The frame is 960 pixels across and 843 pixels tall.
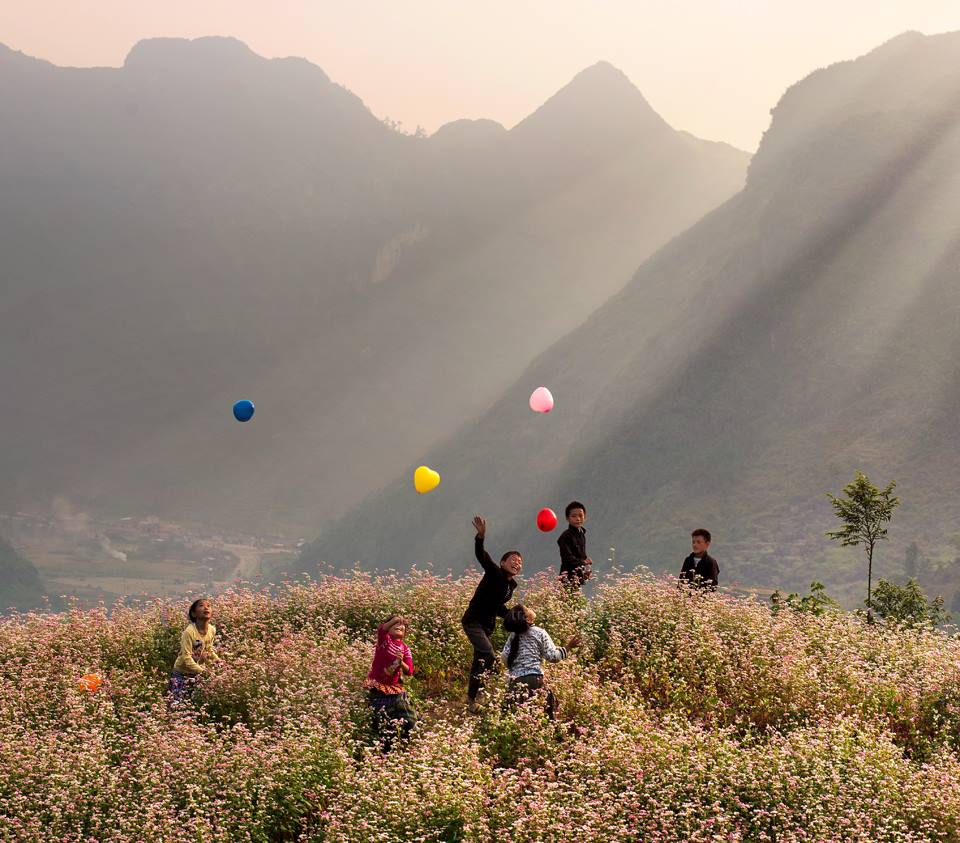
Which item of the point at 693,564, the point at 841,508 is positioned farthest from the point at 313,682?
the point at 841,508

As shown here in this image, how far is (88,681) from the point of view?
13.1 meters

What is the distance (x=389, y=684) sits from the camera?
1100 centimetres

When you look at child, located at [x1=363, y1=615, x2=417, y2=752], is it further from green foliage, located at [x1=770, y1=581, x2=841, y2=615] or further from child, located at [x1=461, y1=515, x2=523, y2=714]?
green foliage, located at [x1=770, y1=581, x2=841, y2=615]

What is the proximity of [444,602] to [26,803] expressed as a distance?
667 cm

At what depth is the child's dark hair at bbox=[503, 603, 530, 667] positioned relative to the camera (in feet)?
36.6

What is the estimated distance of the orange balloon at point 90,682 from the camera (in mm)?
13070

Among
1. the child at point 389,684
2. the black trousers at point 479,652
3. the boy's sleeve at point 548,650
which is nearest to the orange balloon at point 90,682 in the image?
the child at point 389,684

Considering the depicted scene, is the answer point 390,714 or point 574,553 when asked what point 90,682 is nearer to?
point 390,714

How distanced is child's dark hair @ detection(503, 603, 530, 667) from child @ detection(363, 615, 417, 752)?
3.72 feet

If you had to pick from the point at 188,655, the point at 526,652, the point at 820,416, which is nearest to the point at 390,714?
the point at 526,652

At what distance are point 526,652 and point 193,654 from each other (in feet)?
15.0

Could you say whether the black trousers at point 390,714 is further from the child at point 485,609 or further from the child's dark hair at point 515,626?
the child's dark hair at point 515,626

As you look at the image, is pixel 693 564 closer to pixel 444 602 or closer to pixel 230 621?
pixel 444 602

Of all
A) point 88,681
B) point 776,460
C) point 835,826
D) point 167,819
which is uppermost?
point 776,460
